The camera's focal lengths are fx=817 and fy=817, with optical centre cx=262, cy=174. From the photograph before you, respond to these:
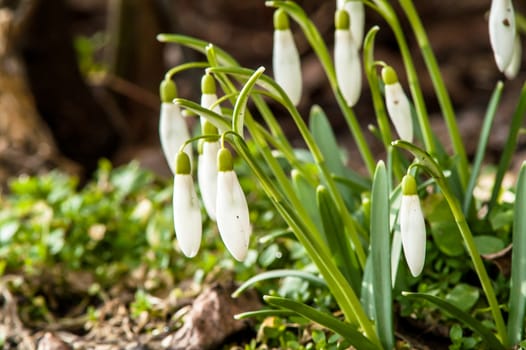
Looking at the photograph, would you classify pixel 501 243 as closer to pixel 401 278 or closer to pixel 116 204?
pixel 401 278

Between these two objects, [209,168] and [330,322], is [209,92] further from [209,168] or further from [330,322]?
[330,322]

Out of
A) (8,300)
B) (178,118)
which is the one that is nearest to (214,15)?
(8,300)

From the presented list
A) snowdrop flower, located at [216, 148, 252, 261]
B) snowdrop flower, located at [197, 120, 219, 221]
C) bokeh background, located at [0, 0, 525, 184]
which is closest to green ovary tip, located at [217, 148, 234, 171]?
snowdrop flower, located at [216, 148, 252, 261]

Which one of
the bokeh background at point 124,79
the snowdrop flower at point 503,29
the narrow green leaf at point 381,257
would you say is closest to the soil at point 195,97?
the bokeh background at point 124,79

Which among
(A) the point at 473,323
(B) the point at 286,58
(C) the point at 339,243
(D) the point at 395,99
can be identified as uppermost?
(B) the point at 286,58

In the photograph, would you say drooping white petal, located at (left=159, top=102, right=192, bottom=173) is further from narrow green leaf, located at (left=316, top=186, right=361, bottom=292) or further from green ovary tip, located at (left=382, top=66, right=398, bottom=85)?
green ovary tip, located at (left=382, top=66, right=398, bottom=85)

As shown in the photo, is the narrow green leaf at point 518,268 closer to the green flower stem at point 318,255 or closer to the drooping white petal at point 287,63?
the green flower stem at point 318,255

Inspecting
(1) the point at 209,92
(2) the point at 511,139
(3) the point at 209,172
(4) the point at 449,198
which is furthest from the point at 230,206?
(2) the point at 511,139
